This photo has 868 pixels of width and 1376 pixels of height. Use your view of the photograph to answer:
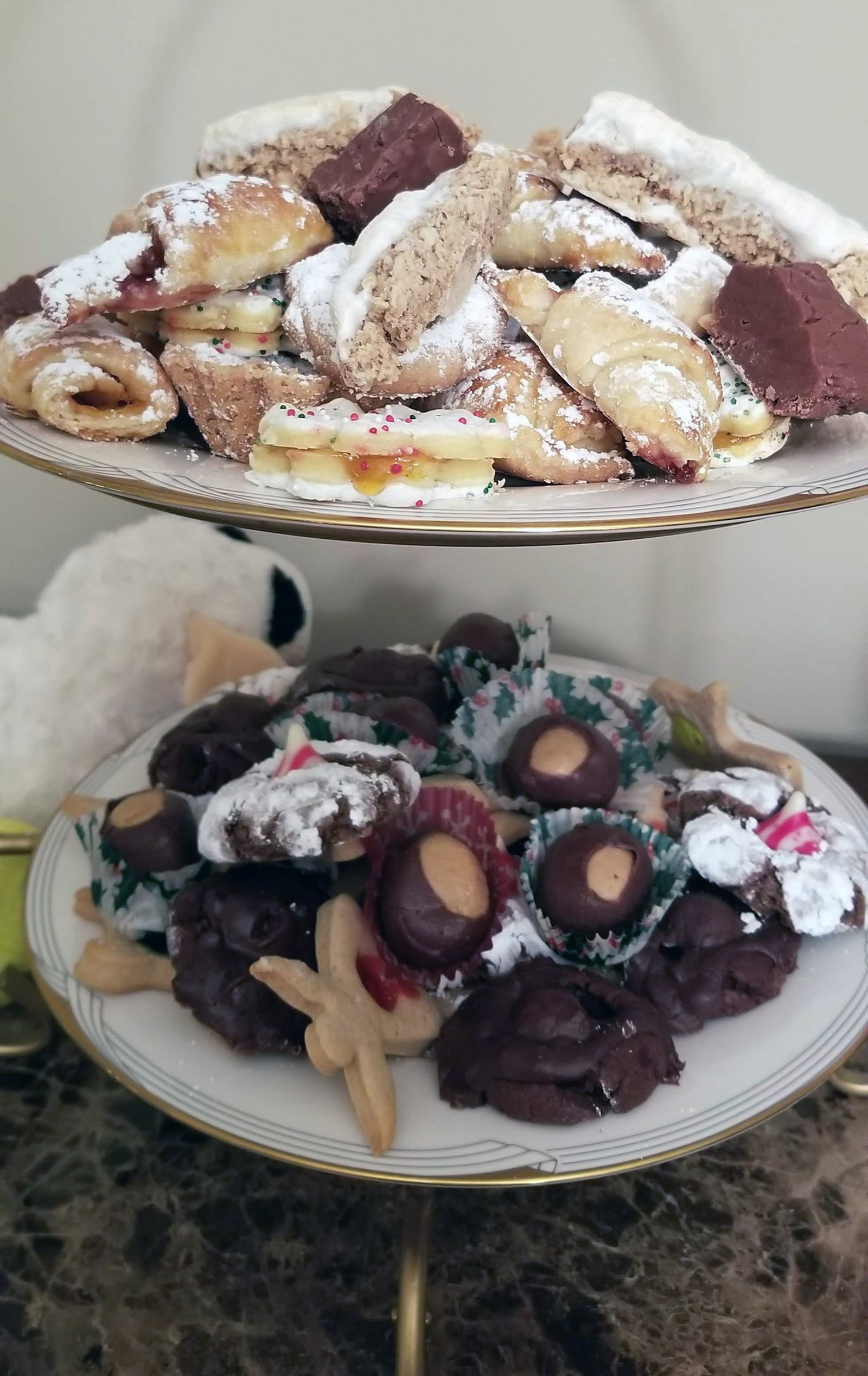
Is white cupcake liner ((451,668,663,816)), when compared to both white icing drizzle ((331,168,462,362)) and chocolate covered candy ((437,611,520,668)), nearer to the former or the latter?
chocolate covered candy ((437,611,520,668))

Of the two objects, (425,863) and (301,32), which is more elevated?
(301,32)

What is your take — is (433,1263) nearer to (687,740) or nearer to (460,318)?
(687,740)

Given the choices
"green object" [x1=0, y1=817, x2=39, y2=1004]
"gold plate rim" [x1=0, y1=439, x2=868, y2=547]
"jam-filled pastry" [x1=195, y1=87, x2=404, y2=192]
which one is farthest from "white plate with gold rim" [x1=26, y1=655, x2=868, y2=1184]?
"jam-filled pastry" [x1=195, y1=87, x2=404, y2=192]

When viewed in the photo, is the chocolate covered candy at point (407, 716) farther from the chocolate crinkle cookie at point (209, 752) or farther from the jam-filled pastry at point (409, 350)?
the jam-filled pastry at point (409, 350)

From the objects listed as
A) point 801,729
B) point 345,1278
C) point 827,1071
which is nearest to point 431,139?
point 827,1071

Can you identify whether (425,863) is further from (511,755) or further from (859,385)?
(859,385)

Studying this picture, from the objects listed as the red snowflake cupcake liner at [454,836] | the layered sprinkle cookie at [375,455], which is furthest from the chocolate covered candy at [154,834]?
the layered sprinkle cookie at [375,455]

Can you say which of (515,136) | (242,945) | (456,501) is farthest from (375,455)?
(515,136)
